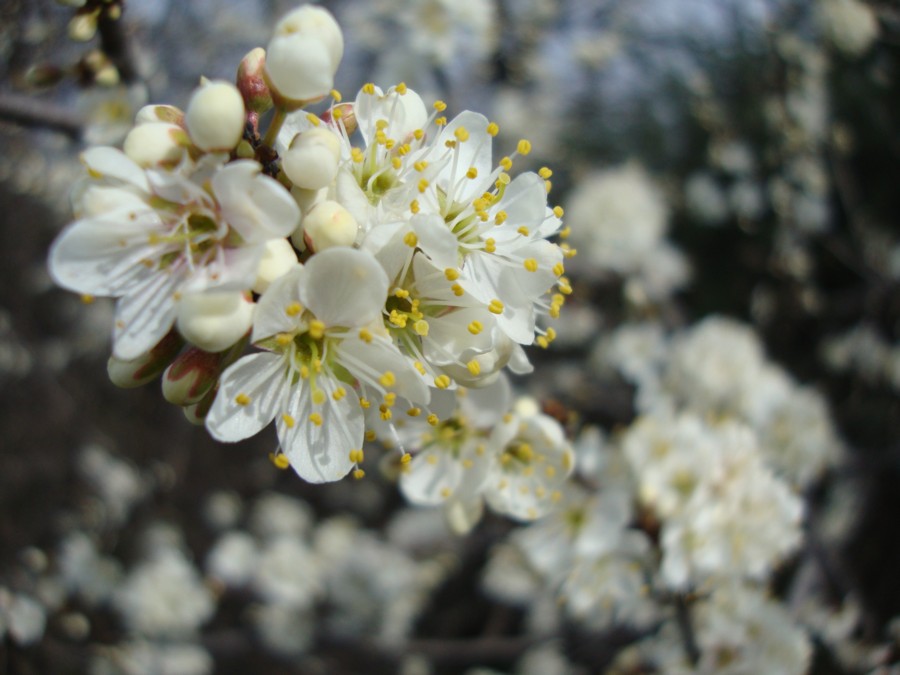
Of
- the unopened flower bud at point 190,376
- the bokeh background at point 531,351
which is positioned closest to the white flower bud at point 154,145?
the unopened flower bud at point 190,376

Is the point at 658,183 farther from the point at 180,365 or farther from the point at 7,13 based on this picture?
the point at 180,365

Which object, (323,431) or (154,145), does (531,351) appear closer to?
(323,431)

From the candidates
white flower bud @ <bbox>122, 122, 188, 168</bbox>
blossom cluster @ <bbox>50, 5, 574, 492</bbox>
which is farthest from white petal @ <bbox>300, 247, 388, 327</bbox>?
white flower bud @ <bbox>122, 122, 188, 168</bbox>

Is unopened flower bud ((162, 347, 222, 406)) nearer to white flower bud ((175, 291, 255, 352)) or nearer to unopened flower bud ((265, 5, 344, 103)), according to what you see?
white flower bud ((175, 291, 255, 352))

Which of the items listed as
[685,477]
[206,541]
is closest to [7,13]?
[685,477]

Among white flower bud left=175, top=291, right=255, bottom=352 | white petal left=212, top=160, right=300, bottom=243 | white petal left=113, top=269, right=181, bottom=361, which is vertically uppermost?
white petal left=212, top=160, right=300, bottom=243

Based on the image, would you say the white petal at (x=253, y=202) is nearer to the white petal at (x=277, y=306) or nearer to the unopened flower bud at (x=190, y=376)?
the white petal at (x=277, y=306)
